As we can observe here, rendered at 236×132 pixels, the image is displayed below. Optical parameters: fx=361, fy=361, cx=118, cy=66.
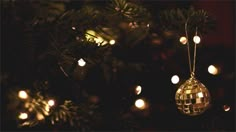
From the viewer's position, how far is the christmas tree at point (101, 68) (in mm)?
717

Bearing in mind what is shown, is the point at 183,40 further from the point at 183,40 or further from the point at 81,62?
the point at 81,62

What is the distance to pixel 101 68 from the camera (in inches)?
34.6

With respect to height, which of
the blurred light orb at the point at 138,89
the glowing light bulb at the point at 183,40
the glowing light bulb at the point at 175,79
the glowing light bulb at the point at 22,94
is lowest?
the glowing light bulb at the point at 22,94

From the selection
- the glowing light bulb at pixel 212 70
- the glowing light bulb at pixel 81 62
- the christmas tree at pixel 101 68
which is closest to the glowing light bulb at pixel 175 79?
the christmas tree at pixel 101 68

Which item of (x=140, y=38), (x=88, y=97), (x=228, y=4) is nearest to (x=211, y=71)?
(x=140, y=38)

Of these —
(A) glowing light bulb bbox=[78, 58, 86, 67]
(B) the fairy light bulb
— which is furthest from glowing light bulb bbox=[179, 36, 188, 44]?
(B) the fairy light bulb

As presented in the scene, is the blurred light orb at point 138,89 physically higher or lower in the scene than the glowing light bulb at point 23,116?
higher

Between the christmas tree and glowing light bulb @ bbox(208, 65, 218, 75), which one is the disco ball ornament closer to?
the christmas tree

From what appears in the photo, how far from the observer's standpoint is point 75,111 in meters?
0.76

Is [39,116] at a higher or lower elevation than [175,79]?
lower

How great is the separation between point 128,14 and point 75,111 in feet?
0.80

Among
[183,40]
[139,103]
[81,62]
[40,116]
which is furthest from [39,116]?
[183,40]

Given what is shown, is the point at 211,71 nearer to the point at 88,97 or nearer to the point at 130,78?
the point at 130,78

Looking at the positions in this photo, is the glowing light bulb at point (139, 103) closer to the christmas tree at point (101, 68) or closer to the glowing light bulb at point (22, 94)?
the christmas tree at point (101, 68)
